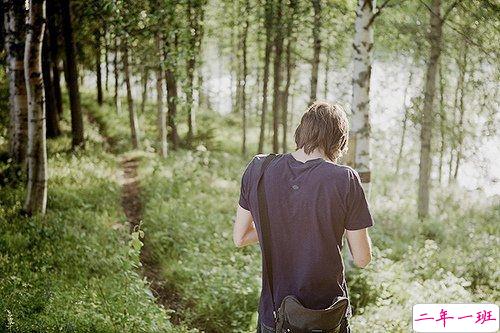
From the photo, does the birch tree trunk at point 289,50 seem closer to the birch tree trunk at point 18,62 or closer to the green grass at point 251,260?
the green grass at point 251,260

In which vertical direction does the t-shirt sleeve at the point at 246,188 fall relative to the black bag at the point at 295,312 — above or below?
above

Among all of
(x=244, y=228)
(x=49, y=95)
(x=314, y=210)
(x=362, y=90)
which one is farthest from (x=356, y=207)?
(x=49, y=95)

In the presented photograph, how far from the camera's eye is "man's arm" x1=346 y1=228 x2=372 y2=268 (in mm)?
2848

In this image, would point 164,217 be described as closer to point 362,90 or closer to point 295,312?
point 362,90

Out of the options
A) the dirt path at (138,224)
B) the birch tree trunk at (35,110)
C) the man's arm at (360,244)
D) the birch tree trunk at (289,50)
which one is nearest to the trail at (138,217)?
the dirt path at (138,224)

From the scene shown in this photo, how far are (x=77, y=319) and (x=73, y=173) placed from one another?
7.58m

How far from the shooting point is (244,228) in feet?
10.5

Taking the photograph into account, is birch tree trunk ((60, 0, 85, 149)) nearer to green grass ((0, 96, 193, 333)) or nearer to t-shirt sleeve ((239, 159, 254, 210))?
green grass ((0, 96, 193, 333))

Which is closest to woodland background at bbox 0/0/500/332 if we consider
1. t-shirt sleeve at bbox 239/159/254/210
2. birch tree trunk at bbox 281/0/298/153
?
birch tree trunk at bbox 281/0/298/153

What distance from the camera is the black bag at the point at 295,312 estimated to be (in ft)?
9.34

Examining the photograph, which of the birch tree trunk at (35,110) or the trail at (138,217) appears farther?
the birch tree trunk at (35,110)

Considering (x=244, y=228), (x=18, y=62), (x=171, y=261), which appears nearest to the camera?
(x=244, y=228)

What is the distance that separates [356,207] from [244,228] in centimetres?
79

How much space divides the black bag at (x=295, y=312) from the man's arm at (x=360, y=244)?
0.26 metres
